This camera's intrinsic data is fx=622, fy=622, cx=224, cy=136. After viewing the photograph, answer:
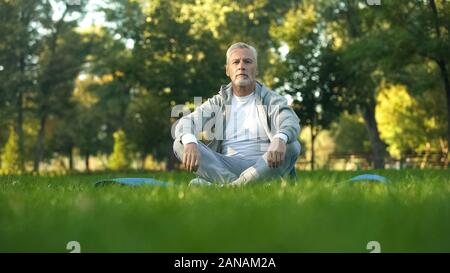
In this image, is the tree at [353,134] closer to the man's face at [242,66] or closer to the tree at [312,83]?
the tree at [312,83]

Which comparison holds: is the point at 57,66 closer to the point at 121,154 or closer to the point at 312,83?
the point at 121,154

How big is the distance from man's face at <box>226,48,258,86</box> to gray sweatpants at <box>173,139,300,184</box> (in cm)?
89

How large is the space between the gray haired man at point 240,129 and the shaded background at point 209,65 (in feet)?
56.4

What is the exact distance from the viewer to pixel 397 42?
2306 centimetres

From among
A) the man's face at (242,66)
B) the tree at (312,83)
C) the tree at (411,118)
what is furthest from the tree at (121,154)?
the man's face at (242,66)

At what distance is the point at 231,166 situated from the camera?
6891 mm

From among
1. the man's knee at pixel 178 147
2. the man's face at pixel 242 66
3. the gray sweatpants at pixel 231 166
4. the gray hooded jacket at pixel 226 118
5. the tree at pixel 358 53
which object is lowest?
the gray sweatpants at pixel 231 166

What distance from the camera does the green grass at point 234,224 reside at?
8.13 ft

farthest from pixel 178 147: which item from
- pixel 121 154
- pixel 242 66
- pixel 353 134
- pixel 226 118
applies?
pixel 353 134

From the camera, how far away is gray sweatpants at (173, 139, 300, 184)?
6254 millimetres

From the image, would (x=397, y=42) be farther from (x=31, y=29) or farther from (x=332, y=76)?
(x=31, y=29)
